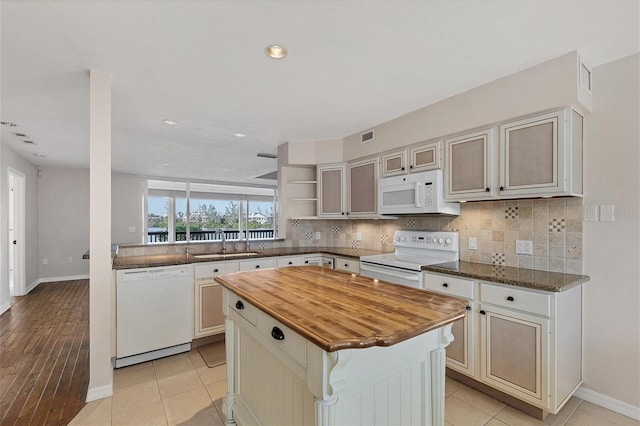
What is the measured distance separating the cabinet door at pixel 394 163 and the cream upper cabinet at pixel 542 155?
38.4 inches

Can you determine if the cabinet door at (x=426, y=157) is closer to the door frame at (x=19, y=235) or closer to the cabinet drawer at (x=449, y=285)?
the cabinet drawer at (x=449, y=285)

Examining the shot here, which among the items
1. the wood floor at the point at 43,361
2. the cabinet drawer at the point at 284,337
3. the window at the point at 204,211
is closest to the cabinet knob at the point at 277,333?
the cabinet drawer at the point at 284,337

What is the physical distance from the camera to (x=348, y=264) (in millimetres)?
3557

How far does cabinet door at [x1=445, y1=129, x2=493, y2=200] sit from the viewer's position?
2428 millimetres

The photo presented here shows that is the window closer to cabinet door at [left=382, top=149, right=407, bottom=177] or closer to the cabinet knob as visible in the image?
cabinet door at [left=382, top=149, right=407, bottom=177]

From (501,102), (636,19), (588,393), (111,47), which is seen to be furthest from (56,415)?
(636,19)

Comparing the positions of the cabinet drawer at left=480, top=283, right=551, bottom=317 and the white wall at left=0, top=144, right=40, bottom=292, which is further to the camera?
the white wall at left=0, top=144, right=40, bottom=292

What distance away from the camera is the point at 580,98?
80.0 inches

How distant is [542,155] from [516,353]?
1391 mm

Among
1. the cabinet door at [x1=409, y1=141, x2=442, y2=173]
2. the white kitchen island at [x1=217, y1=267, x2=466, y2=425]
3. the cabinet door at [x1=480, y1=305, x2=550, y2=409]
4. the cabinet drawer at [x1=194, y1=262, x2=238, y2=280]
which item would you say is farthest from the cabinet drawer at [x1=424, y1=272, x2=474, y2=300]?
the cabinet drawer at [x1=194, y1=262, x2=238, y2=280]

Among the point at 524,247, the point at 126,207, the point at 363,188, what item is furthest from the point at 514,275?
the point at 126,207

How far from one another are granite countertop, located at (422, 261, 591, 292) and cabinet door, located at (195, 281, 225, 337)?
215 centimetres

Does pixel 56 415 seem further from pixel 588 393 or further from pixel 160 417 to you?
pixel 588 393

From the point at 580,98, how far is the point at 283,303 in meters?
2.38
